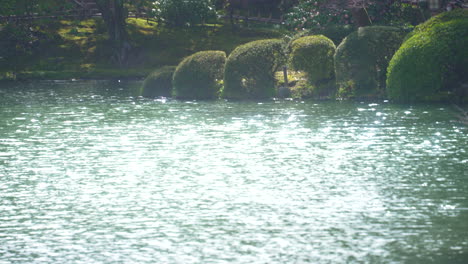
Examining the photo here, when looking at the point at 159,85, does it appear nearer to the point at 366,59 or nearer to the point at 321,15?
the point at 321,15

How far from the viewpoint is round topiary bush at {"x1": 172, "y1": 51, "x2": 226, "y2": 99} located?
35.1 metres

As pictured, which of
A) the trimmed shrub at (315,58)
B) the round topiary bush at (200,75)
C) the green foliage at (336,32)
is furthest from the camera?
the green foliage at (336,32)

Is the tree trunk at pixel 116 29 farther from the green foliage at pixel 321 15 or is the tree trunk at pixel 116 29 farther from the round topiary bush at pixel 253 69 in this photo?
the round topiary bush at pixel 253 69

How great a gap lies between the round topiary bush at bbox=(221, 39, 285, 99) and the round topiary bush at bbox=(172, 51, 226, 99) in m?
0.88

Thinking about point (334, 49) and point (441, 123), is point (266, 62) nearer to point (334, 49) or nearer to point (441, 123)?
point (334, 49)

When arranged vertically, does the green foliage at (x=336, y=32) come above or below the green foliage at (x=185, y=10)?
below

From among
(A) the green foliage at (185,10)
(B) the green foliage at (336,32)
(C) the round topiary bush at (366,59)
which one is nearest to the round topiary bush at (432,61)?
(C) the round topiary bush at (366,59)

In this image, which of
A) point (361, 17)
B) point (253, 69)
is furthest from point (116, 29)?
point (253, 69)

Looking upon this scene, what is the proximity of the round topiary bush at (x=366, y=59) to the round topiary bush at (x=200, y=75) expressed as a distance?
600cm

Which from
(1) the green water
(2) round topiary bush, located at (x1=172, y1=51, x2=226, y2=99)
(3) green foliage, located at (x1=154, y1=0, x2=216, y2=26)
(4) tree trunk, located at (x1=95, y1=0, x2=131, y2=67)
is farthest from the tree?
(3) green foliage, located at (x1=154, y1=0, x2=216, y2=26)

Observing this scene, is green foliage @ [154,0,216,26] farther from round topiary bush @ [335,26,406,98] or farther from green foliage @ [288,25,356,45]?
round topiary bush @ [335,26,406,98]

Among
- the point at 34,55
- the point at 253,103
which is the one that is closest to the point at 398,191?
the point at 253,103

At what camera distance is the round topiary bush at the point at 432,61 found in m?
28.6

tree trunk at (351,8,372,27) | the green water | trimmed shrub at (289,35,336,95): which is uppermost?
tree trunk at (351,8,372,27)
